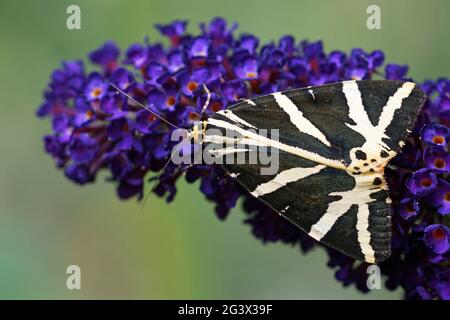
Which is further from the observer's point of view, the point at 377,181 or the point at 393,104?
the point at 393,104

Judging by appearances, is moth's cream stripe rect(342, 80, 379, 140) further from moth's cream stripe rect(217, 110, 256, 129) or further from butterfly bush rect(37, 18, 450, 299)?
moth's cream stripe rect(217, 110, 256, 129)

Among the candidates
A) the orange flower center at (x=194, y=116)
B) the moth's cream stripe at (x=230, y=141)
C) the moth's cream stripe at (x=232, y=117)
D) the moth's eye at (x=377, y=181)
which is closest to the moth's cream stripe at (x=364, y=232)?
the moth's eye at (x=377, y=181)

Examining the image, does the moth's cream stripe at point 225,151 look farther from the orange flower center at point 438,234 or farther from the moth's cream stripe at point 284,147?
the orange flower center at point 438,234

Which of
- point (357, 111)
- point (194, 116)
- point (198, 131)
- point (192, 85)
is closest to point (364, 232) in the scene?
point (357, 111)

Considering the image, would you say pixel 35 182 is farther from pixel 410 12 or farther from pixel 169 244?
pixel 410 12

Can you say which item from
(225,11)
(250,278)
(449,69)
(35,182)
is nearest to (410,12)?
(449,69)

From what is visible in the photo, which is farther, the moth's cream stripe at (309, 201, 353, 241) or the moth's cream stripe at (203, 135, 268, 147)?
the moth's cream stripe at (203, 135, 268, 147)

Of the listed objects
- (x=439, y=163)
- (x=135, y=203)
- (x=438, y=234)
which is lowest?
(x=438, y=234)

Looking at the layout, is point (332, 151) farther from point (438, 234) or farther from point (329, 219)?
point (438, 234)

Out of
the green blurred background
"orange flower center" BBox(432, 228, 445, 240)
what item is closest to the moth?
"orange flower center" BBox(432, 228, 445, 240)
